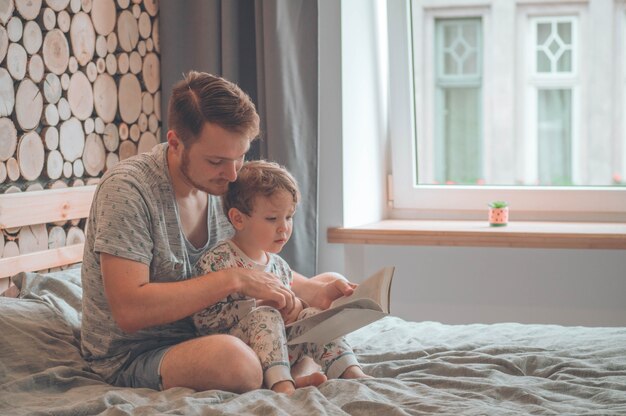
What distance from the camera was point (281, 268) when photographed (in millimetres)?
2045

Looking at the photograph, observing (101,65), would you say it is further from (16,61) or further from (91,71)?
(16,61)

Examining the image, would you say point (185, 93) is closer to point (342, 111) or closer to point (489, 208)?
point (342, 111)

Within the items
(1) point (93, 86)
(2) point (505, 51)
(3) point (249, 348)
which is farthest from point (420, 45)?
(3) point (249, 348)

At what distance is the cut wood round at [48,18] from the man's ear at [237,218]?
825 mm

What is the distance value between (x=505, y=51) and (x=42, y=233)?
1.74 m

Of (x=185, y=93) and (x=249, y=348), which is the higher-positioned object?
(x=185, y=93)

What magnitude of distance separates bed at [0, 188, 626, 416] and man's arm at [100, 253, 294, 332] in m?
0.15

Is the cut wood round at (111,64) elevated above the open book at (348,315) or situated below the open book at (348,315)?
above

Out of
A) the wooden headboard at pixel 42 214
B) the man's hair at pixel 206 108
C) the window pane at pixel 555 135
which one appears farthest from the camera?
Answer: the window pane at pixel 555 135

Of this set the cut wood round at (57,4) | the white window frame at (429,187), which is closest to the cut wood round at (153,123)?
the cut wood round at (57,4)

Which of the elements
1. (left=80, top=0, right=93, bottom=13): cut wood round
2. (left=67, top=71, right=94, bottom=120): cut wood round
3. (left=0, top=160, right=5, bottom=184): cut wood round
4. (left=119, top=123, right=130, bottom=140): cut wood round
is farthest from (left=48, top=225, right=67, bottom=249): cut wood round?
(left=80, top=0, right=93, bottom=13): cut wood round

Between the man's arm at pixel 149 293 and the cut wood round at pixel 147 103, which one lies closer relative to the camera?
the man's arm at pixel 149 293

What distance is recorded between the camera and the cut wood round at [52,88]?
2312mm

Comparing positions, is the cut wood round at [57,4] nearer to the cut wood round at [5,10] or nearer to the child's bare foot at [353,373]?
the cut wood round at [5,10]
